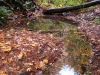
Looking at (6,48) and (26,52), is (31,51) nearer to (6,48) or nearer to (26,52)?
(26,52)

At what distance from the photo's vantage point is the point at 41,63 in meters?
5.73

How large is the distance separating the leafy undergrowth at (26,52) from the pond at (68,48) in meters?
0.27

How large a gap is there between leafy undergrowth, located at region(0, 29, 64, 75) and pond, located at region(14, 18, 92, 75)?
268 millimetres

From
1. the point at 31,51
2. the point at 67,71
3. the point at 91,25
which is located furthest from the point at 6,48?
the point at 91,25

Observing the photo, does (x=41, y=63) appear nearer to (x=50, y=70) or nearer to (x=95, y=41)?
(x=50, y=70)

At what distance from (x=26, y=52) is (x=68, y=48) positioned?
1556 mm

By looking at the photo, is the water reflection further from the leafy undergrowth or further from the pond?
the leafy undergrowth

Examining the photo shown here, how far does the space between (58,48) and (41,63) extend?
1.29 m

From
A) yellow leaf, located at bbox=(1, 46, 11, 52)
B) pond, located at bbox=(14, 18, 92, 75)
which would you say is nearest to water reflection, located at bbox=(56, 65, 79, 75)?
pond, located at bbox=(14, 18, 92, 75)

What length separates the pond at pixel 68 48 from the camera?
5.54m

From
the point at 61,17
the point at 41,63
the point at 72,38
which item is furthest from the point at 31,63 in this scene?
the point at 61,17

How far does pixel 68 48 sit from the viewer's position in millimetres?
6930

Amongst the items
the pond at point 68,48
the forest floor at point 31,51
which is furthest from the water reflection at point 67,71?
the forest floor at point 31,51

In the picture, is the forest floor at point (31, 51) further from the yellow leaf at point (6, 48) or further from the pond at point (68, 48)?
the pond at point (68, 48)
